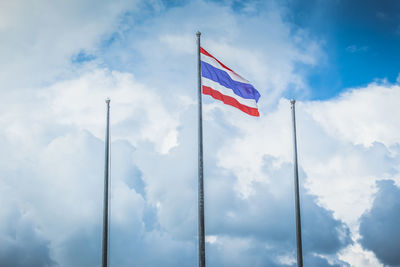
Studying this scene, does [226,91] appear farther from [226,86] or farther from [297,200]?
[297,200]

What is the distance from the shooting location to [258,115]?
25203 mm

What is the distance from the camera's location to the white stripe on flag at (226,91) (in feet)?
75.0

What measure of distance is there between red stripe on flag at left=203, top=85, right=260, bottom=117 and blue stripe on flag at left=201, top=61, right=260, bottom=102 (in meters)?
0.51

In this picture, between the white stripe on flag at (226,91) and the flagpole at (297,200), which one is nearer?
the white stripe on flag at (226,91)

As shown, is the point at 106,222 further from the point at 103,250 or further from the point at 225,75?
the point at 225,75

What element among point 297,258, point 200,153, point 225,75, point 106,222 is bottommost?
point 297,258

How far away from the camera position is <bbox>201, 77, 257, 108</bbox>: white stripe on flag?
22.9 meters

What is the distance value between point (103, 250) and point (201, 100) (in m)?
9.47

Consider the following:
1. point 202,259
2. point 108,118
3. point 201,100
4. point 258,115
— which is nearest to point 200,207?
point 202,259

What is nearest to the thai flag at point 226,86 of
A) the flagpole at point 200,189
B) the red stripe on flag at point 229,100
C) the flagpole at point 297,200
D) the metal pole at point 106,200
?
the red stripe on flag at point 229,100

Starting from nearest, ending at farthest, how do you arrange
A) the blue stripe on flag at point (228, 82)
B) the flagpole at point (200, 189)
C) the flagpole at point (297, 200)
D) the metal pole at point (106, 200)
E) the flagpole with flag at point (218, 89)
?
1. the flagpole at point (200, 189)
2. the flagpole with flag at point (218, 89)
3. the blue stripe on flag at point (228, 82)
4. the metal pole at point (106, 200)
5. the flagpole at point (297, 200)

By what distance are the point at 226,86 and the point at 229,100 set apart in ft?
2.30

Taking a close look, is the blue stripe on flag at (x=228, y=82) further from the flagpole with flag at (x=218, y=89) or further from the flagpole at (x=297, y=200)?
the flagpole at (x=297, y=200)

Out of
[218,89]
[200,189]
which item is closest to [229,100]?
[218,89]
